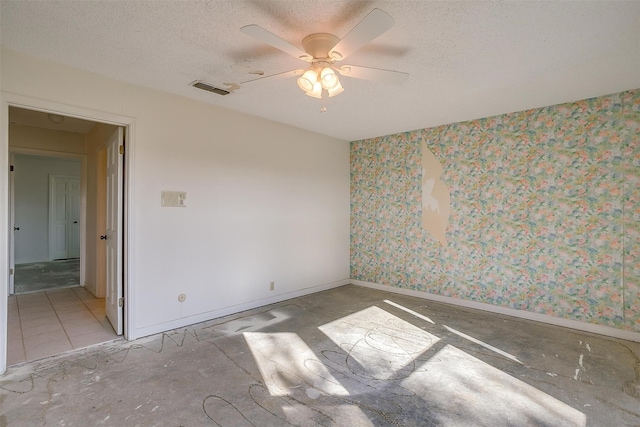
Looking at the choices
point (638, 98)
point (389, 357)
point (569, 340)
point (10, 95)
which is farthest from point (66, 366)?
point (638, 98)

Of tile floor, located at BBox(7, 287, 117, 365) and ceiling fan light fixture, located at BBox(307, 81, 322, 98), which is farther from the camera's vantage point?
tile floor, located at BBox(7, 287, 117, 365)

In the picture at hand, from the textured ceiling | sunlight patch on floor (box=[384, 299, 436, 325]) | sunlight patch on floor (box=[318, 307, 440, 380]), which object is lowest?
sunlight patch on floor (box=[318, 307, 440, 380])

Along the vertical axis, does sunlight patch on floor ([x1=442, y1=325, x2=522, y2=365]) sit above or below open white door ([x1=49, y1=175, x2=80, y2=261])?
below

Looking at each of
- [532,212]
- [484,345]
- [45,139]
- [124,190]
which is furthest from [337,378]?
[45,139]

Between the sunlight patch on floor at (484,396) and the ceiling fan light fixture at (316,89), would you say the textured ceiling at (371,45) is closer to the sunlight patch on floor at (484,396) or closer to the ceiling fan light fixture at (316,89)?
the ceiling fan light fixture at (316,89)

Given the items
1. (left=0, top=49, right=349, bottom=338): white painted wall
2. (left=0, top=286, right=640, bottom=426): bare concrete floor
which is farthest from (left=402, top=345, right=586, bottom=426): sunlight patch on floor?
(left=0, top=49, right=349, bottom=338): white painted wall

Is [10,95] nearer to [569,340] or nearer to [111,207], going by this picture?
[111,207]

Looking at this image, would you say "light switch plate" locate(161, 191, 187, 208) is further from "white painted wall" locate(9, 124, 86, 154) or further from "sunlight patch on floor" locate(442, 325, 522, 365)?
"sunlight patch on floor" locate(442, 325, 522, 365)

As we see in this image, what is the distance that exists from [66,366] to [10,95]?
211cm

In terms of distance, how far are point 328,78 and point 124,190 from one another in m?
2.23

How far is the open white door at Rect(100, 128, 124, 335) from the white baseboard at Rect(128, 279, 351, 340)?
0.89 ft

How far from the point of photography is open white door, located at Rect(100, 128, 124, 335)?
2.93 m

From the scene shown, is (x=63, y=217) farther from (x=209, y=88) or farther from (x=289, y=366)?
(x=289, y=366)

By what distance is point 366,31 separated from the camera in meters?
1.63
